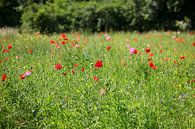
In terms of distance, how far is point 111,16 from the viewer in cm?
1291

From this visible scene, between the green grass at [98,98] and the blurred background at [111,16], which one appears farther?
the blurred background at [111,16]

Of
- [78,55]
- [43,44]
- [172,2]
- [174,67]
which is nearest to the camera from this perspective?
[174,67]

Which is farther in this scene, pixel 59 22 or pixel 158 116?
pixel 59 22

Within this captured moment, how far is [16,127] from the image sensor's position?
3.19 metres

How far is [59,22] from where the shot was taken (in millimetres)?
12812

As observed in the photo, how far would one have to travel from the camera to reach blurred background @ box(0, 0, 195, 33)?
12410 mm

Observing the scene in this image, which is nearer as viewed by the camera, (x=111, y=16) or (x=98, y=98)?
(x=98, y=98)

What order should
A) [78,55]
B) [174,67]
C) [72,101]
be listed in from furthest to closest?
1. [78,55]
2. [174,67]
3. [72,101]

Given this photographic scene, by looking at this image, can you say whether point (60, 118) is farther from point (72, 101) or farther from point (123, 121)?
point (123, 121)

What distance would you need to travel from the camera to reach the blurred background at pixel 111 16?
12.4m

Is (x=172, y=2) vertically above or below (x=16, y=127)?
above

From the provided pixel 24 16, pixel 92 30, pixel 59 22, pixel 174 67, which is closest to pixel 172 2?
→ pixel 92 30

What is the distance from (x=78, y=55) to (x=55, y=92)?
1.71m

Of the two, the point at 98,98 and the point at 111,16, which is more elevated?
the point at 111,16
